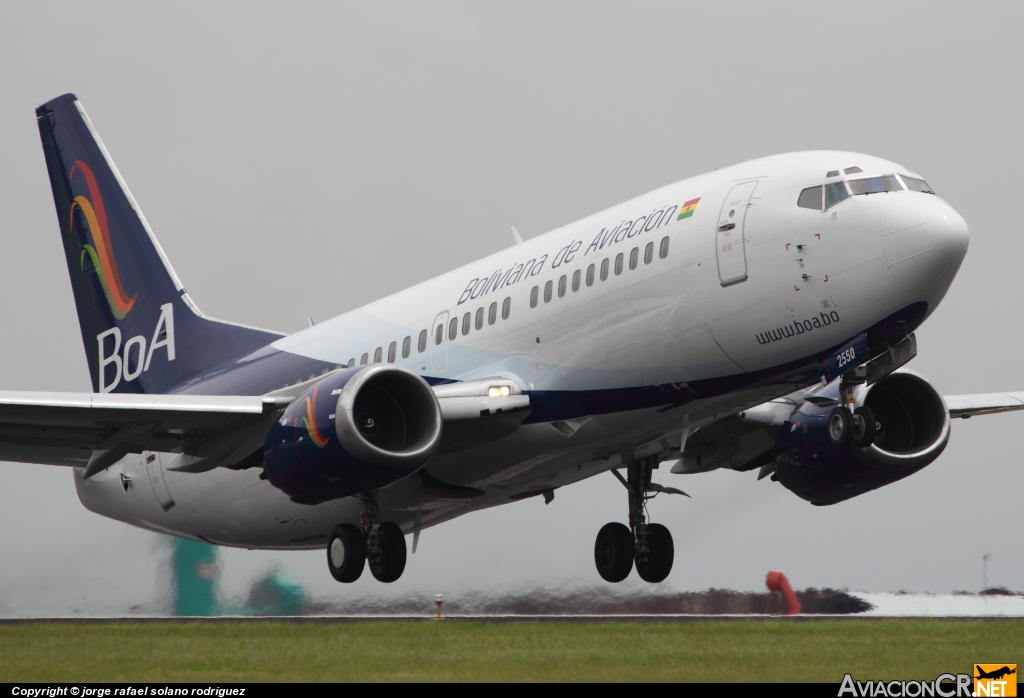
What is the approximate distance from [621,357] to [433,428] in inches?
115

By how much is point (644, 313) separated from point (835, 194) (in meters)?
3.11

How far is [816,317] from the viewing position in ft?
59.6

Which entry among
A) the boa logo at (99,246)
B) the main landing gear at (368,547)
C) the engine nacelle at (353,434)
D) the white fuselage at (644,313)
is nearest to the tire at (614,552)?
the white fuselage at (644,313)

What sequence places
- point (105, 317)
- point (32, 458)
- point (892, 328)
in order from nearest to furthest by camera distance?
1. point (892, 328)
2. point (32, 458)
3. point (105, 317)

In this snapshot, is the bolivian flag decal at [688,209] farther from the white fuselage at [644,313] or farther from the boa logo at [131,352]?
the boa logo at [131,352]

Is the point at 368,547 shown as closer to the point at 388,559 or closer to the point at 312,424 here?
the point at 388,559

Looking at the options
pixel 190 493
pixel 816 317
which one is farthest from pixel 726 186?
pixel 190 493

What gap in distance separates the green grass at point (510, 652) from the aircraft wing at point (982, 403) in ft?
17.6

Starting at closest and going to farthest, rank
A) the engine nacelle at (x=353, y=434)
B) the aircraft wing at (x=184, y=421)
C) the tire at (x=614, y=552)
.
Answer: the engine nacelle at (x=353, y=434) → the aircraft wing at (x=184, y=421) → the tire at (x=614, y=552)

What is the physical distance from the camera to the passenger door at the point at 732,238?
18.6 m

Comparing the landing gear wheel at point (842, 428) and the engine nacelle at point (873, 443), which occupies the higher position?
the engine nacelle at point (873, 443)

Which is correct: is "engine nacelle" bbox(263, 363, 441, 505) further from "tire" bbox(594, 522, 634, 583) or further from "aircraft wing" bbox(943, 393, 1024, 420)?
"aircraft wing" bbox(943, 393, 1024, 420)

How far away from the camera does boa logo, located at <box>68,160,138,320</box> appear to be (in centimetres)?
2934

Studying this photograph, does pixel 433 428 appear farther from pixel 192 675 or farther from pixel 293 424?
pixel 192 675
